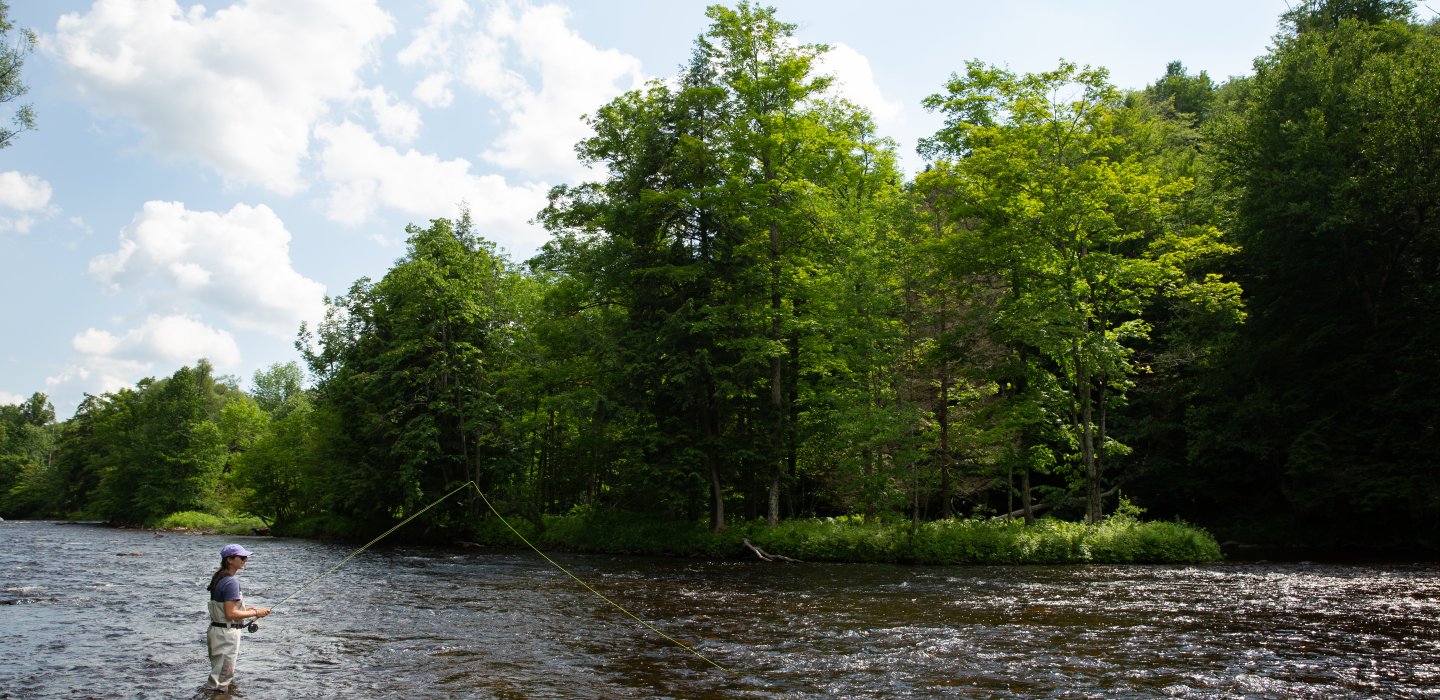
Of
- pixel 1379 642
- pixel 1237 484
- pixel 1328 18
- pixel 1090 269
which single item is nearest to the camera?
pixel 1379 642

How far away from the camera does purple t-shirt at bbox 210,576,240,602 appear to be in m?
9.11

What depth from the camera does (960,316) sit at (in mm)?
26766

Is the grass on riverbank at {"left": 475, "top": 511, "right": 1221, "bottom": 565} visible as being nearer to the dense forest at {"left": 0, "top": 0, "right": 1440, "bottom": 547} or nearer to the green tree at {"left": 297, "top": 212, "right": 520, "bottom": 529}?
the dense forest at {"left": 0, "top": 0, "right": 1440, "bottom": 547}

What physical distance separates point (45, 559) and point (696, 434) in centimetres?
2145

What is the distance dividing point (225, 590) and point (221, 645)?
687 millimetres

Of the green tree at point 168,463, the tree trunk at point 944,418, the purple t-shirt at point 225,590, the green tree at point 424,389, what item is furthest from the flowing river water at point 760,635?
the green tree at point 168,463

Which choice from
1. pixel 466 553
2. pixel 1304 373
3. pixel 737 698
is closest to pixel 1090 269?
pixel 1304 373

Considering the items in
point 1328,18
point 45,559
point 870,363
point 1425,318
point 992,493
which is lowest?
point 45,559

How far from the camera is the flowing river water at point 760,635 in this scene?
952 cm

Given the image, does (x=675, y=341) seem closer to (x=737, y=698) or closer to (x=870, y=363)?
(x=870, y=363)

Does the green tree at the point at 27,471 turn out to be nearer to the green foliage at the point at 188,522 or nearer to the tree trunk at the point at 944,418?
the green foliage at the point at 188,522

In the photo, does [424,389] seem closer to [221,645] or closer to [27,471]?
[221,645]

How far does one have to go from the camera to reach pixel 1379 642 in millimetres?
11695

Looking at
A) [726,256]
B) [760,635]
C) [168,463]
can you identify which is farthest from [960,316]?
[168,463]
